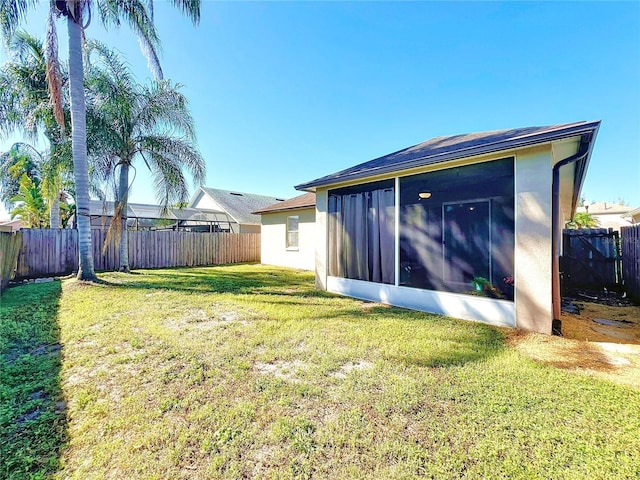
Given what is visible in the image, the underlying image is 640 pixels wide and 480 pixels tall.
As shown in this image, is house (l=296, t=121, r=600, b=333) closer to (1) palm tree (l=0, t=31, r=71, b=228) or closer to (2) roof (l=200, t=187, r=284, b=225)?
(1) palm tree (l=0, t=31, r=71, b=228)

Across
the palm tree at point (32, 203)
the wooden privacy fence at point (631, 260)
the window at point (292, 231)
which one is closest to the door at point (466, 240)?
the wooden privacy fence at point (631, 260)

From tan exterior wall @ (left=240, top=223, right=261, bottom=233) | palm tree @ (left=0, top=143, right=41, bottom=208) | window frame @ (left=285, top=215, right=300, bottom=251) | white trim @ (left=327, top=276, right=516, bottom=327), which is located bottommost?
white trim @ (left=327, top=276, right=516, bottom=327)

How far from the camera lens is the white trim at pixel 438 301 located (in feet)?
16.1

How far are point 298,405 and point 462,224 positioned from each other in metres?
7.58

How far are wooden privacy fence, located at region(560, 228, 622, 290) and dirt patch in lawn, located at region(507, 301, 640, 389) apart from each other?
9.94ft

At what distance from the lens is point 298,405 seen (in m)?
2.58

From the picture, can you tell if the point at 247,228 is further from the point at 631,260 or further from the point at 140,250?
the point at 631,260

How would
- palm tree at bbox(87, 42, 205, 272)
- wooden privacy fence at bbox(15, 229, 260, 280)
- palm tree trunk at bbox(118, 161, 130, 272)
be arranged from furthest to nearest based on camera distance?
1. palm tree trunk at bbox(118, 161, 130, 272)
2. wooden privacy fence at bbox(15, 229, 260, 280)
3. palm tree at bbox(87, 42, 205, 272)

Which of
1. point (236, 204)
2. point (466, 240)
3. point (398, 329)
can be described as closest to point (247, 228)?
point (236, 204)

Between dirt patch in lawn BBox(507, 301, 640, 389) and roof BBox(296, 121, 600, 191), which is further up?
roof BBox(296, 121, 600, 191)

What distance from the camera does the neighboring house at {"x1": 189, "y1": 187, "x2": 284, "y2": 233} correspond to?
20094 mm

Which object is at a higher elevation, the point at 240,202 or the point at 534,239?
the point at 240,202

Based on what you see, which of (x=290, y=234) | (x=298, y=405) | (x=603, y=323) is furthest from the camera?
(x=290, y=234)

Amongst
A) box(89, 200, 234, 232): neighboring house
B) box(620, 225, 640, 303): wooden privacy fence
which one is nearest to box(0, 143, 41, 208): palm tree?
box(89, 200, 234, 232): neighboring house
